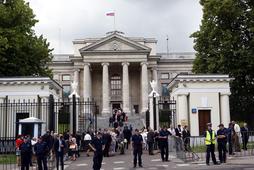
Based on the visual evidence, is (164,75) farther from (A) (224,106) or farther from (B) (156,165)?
(B) (156,165)

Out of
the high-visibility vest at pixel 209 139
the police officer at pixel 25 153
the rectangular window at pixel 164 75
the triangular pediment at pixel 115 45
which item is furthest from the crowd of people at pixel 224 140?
the rectangular window at pixel 164 75

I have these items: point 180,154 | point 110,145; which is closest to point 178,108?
point 110,145

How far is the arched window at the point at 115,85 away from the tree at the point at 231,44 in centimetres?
3889

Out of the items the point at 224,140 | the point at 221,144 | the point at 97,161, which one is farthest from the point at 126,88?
the point at 97,161

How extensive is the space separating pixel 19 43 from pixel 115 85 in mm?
45383

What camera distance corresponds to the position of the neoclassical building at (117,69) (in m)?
78.5

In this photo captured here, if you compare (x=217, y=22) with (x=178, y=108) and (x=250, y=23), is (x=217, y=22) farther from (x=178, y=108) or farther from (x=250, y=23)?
(x=178, y=108)

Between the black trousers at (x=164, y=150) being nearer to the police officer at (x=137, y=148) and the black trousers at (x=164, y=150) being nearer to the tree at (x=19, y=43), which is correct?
the police officer at (x=137, y=148)

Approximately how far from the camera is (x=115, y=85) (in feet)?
279

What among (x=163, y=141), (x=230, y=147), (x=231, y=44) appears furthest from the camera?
(x=231, y=44)

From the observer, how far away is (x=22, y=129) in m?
26.1

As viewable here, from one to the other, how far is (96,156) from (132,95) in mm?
66973

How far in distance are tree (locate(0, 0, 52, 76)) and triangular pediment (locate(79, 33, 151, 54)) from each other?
111 feet

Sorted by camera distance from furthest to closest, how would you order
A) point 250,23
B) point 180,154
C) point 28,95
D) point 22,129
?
point 250,23 < point 28,95 < point 22,129 < point 180,154
